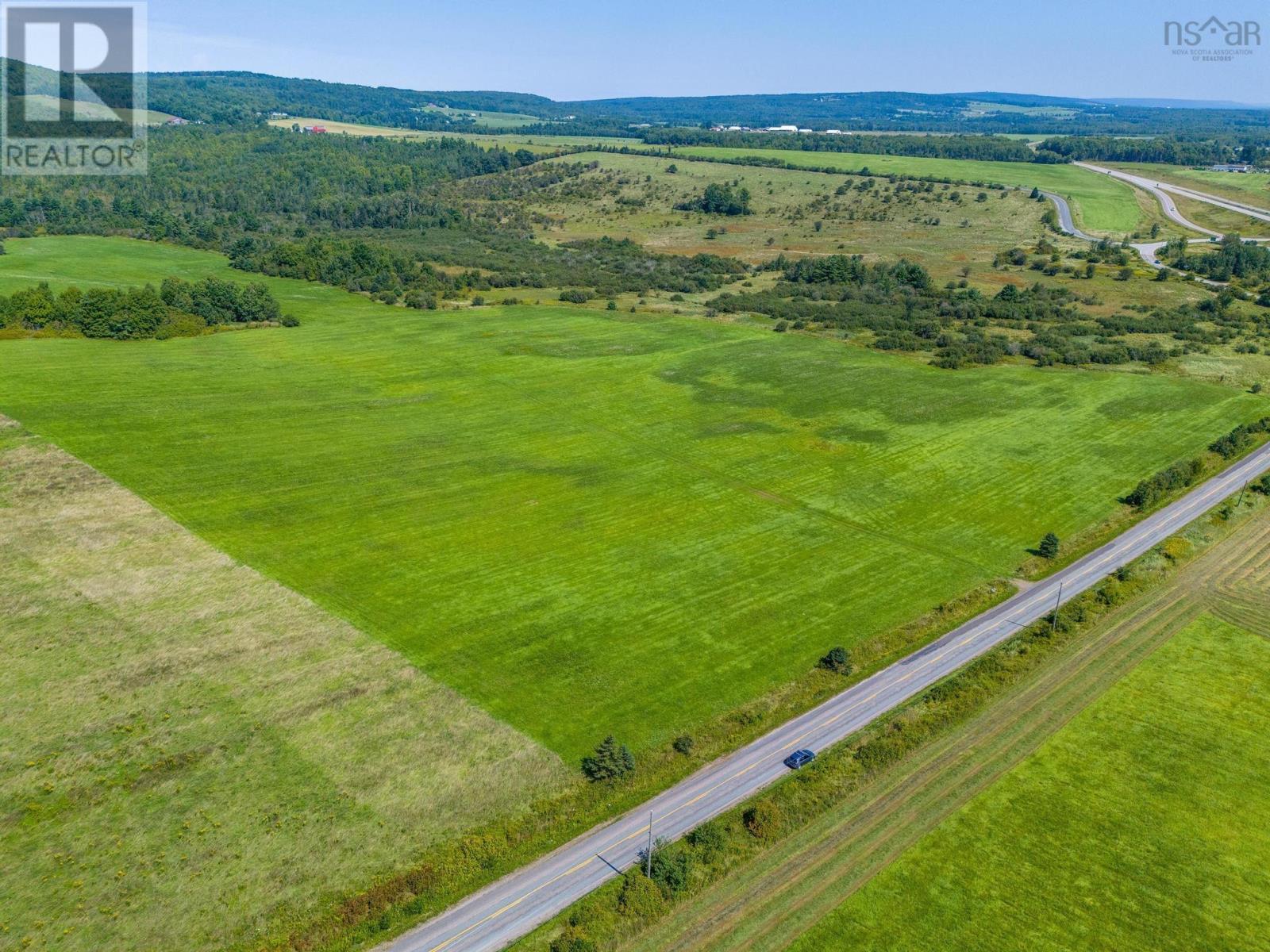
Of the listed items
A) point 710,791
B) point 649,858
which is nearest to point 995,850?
point 710,791

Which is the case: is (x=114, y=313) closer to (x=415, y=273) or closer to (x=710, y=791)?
(x=415, y=273)

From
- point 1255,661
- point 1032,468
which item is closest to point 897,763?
point 1255,661

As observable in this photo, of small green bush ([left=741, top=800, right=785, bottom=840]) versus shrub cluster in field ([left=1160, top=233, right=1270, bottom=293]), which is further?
shrub cluster in field ([left=1160, top=233, right=1270, bottom=293])

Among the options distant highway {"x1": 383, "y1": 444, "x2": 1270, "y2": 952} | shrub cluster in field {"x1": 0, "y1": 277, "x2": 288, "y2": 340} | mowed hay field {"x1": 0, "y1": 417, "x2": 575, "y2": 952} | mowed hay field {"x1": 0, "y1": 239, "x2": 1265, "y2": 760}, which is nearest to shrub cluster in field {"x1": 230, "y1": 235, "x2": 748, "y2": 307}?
shrub cluster in field {"x1": 0, "y1": 277, "x2": 288, "y2": 340}

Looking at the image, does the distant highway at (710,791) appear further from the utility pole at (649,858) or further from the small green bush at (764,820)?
the small green bush at (764,820)

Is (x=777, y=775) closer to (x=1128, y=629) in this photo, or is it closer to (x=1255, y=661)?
(x=1128, y=629)

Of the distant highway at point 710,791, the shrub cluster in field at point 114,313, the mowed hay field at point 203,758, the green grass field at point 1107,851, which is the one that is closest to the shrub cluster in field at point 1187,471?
the distant highway at point 710,791

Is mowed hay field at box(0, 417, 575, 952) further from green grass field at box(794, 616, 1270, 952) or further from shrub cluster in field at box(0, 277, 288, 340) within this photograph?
shrub cluster in field at box(0, 277, 288, 340)
